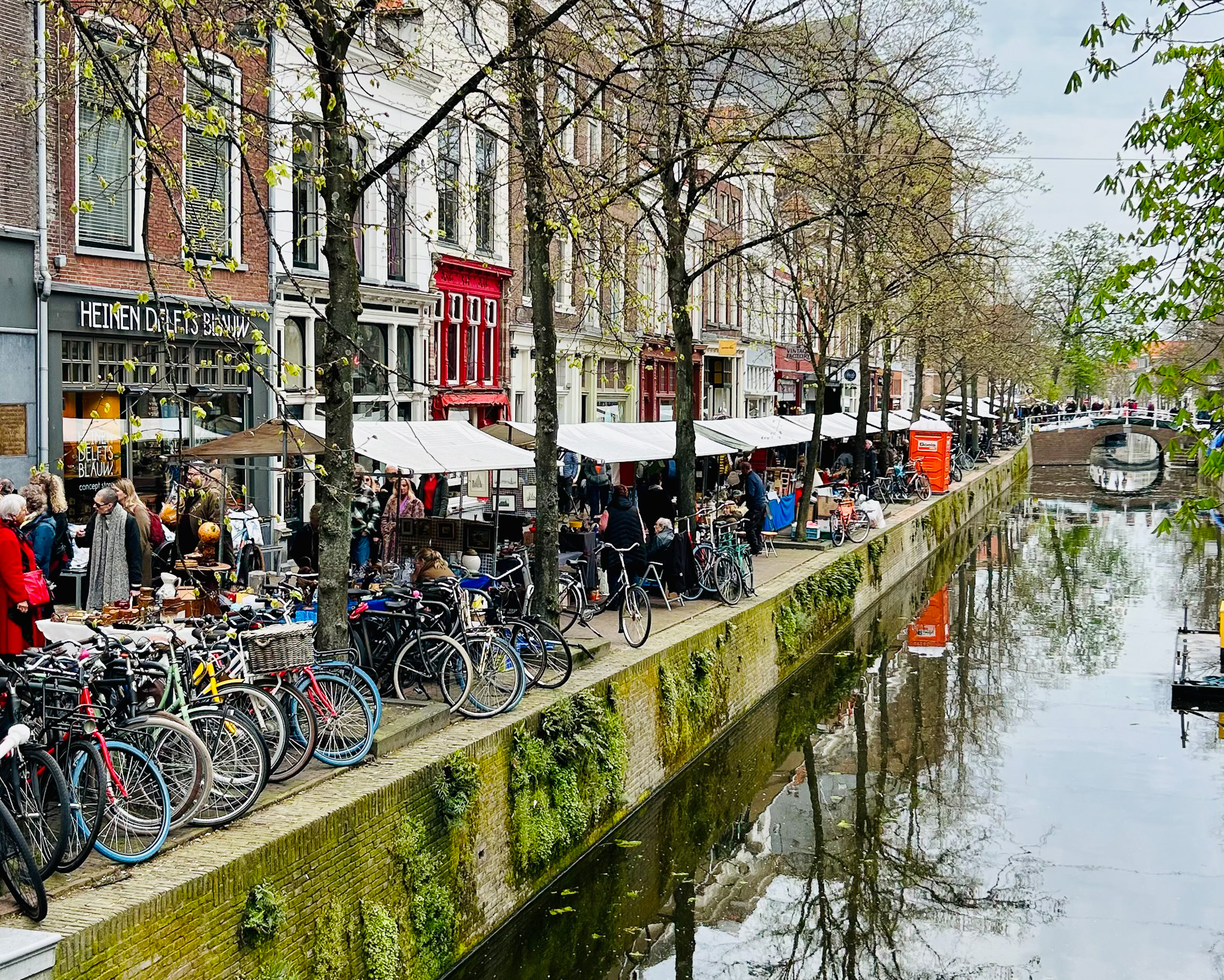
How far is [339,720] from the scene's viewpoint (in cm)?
920

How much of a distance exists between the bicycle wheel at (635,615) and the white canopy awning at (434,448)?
183 centimetres

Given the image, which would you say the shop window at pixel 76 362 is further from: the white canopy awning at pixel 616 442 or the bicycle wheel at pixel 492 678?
the bicycle wheel at pixel 492 678

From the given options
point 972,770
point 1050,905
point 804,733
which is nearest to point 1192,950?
point 1050,905

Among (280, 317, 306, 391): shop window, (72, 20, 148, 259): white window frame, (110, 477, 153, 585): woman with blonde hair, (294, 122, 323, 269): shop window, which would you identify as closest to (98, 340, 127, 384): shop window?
(72, 20, 148, 259): white window frame

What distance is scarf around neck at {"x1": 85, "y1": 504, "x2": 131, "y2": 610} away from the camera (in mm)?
12594

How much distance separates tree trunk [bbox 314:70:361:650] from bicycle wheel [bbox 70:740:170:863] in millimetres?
2943

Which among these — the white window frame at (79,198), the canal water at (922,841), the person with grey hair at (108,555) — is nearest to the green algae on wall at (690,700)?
the canal water at (922,841)

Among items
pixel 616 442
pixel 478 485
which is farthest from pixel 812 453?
pixel 616 442

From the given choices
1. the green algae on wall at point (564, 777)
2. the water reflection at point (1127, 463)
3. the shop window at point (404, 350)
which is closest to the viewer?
the green algae on wall at point (564, 777)

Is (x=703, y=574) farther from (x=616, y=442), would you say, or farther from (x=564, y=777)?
(x=564, y=777)

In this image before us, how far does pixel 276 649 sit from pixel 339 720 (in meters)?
0.62

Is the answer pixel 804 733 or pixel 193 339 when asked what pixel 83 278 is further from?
pixel 804 733

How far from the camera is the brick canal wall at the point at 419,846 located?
661cm

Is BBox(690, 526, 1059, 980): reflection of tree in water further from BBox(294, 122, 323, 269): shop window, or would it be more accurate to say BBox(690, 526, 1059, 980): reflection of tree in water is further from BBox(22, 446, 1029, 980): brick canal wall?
BBox(294, 122, 323, 269): shop window
